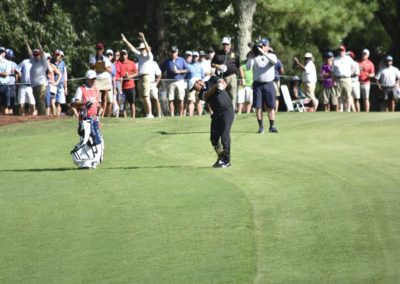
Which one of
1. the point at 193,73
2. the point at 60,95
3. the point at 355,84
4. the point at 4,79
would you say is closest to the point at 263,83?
the point at 193,73

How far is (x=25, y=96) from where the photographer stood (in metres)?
30.5

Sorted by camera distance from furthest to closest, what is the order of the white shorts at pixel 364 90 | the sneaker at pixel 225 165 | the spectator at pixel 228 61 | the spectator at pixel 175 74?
the white shorts at pixel 364 90
the spectator at pixel 175 74
the spectator at pixel 228 61
the sneaker at pixel 225 165

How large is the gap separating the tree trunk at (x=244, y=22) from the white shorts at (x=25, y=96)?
32.0 feet

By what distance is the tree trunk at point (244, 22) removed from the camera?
38741 mm

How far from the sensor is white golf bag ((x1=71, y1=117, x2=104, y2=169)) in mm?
20094

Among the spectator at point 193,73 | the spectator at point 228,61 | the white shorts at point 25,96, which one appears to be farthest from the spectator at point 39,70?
the spectator at point 228,61

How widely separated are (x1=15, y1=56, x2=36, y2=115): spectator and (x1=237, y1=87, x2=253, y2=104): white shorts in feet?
18.0

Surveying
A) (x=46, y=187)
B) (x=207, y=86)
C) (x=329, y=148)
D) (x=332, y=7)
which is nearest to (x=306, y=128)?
(x=329, y=148)

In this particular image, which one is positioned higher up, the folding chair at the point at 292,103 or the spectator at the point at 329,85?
the spectator at the point at 329,85

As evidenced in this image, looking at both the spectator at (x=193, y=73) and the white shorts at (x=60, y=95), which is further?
the spectator at (x=193, y=73)

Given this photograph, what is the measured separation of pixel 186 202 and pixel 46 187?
3.02 meters

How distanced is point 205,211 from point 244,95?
16347mm

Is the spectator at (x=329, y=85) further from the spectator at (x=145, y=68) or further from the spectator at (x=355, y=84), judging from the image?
the spectator at (x=145, y=68)

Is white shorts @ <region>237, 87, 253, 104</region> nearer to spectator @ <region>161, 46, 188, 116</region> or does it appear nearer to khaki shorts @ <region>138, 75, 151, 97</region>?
spectator @ <region>161, 46, 188, 116</region>
